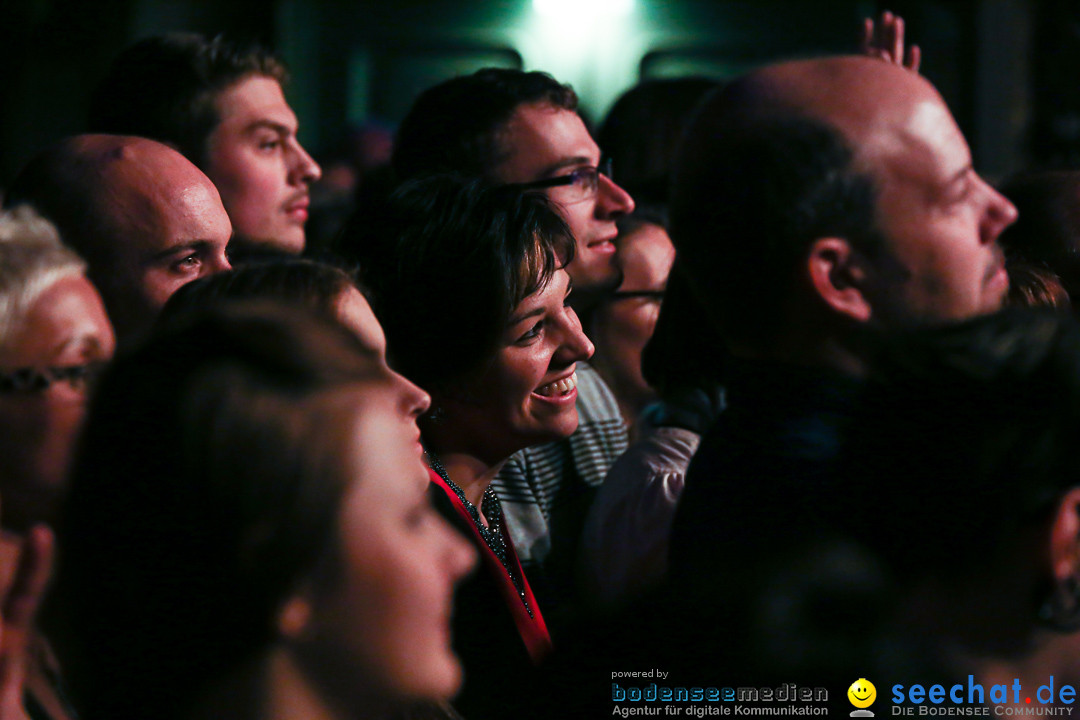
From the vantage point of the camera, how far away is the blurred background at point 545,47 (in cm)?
618

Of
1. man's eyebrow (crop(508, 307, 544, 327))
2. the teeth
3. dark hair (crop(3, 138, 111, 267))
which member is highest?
dark hair (crop(3, 138, 111, 267))

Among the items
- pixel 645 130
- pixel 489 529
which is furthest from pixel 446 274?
pixel 645 130

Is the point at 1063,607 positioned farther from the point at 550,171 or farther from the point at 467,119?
the point at 467,119

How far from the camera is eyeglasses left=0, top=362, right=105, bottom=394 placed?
3.65ft

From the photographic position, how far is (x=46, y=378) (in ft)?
3.71

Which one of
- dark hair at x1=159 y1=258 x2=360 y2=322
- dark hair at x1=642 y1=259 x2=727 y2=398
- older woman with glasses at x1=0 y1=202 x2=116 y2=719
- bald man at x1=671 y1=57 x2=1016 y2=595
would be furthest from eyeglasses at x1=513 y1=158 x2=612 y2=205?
older woman with glasses at x1=0 y1=202 x2=116 y2=719

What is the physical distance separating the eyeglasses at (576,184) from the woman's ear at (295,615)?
1.60 meters

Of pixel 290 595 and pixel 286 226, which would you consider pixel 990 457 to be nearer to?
pixel 290 595

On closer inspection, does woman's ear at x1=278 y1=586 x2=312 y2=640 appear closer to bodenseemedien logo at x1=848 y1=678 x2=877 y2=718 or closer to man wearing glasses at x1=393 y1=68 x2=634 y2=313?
bodenseemedien logo at x1=848 y1=678 x2=877 y2=718

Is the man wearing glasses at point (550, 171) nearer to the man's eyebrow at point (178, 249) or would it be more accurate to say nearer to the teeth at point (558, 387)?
the teeth at point (558, 387)

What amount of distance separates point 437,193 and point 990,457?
1224 millimetres

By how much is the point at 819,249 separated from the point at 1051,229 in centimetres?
116

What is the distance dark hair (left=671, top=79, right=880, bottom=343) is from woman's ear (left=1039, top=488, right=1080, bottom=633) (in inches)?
15.4

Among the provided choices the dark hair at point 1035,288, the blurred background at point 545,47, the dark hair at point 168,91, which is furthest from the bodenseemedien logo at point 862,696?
the blurred background at point 545,47
